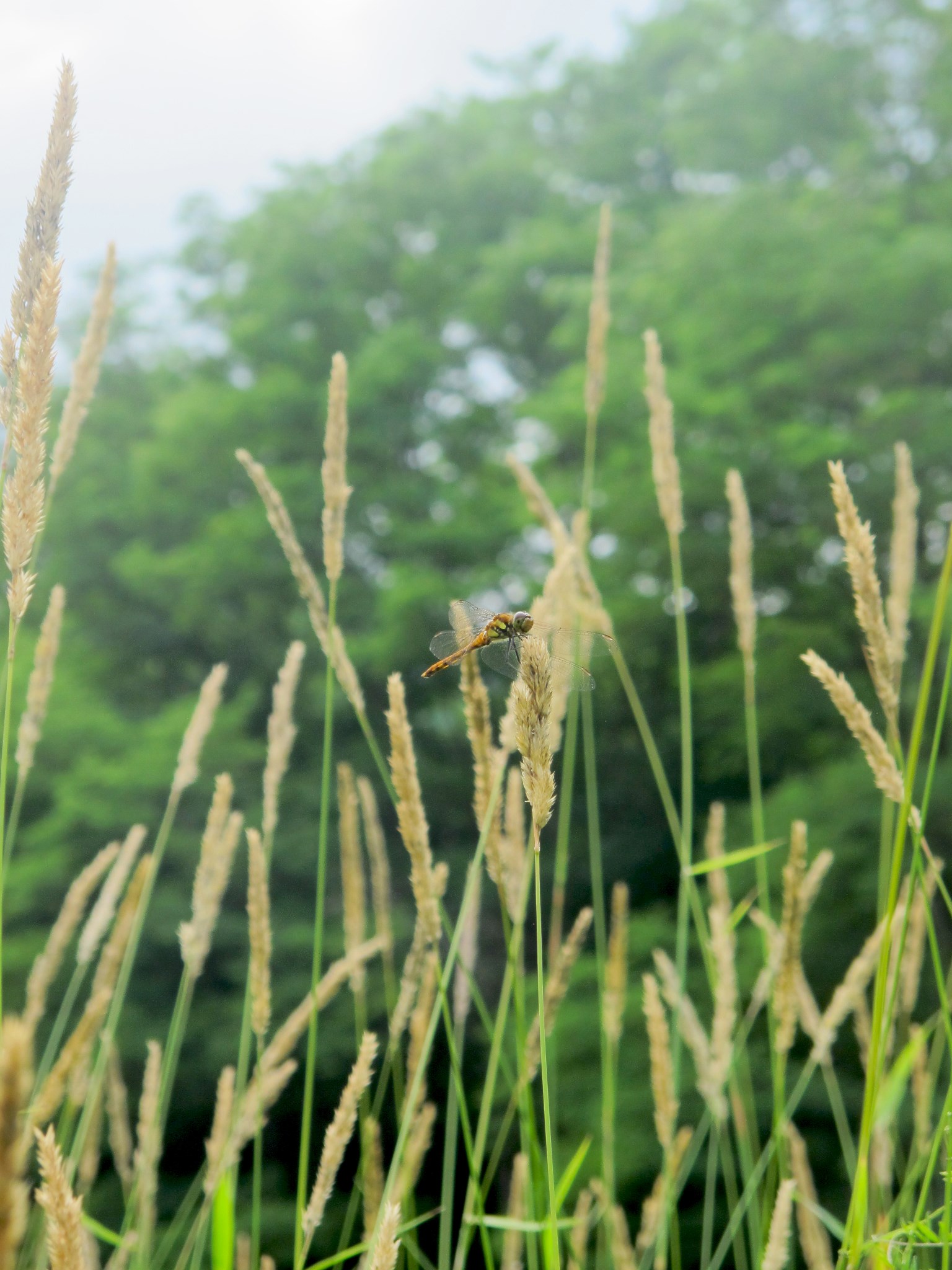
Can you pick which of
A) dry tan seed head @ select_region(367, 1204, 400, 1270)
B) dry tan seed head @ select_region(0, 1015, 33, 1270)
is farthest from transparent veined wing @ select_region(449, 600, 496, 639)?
dry tan seed head @ select_region(0, 1015, 33, 1270)

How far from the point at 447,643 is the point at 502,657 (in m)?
0.11

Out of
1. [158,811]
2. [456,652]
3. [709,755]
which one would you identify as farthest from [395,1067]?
[158,811]

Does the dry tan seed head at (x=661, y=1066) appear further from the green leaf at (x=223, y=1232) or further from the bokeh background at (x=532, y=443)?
the bokeh background at (x=532, y=443)

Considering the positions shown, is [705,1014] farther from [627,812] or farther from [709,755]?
[627,812]

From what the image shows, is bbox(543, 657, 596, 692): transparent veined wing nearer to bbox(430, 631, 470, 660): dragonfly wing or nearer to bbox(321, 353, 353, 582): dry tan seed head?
bbox(430, 631, 470, 660): dragonfly wing

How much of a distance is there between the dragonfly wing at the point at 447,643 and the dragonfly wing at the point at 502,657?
0.15ft

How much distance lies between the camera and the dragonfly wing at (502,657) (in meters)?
1.30

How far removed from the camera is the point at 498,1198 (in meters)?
8.88

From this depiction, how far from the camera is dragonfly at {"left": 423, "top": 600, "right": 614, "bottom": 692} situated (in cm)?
130

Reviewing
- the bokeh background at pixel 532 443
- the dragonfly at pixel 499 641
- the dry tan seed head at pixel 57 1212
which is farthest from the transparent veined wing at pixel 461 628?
the bokeh background at pixel 532 443

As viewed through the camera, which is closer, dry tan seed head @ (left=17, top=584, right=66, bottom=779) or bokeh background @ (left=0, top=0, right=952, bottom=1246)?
dry tan seed head @ (left=17, top=584, right=66, bottom=779)

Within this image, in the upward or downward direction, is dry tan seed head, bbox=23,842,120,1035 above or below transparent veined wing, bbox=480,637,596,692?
below

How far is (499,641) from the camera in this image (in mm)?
1354

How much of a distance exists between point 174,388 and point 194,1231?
40.5ft
